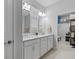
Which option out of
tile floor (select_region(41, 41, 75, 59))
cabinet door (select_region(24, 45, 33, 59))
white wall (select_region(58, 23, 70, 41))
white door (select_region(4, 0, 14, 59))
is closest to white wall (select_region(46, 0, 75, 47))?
tile floor (select_region(41, 41, 75, 59))

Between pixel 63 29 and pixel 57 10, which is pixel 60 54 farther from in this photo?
pixel 63 29

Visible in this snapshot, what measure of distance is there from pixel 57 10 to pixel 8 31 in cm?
444

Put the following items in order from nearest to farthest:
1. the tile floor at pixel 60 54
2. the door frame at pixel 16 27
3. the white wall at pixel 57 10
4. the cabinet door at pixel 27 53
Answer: the door frame at pixel 16 27 < the cabinet door at pixel 27 53 < the tile floor at pixel 60 54 < the white wall at pixel 57 10

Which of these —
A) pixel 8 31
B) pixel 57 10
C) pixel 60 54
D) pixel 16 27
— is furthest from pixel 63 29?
pixel 8 31

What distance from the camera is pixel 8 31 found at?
4.65 feet

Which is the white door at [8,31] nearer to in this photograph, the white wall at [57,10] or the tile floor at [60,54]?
the tile floor at [60,54]

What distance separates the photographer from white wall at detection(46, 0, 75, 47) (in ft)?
16.5

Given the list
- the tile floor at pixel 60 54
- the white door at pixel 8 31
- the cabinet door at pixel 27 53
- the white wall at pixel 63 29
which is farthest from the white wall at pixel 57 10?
the white door at pixel 8 31

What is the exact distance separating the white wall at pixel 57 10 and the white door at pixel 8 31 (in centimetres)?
410

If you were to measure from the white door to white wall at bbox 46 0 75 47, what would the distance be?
13.4 feet

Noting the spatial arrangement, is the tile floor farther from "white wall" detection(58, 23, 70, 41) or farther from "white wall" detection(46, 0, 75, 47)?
"white wall" detection(58, 23, 70, 41)

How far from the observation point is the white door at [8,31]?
1.38m

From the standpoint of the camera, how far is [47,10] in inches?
219
